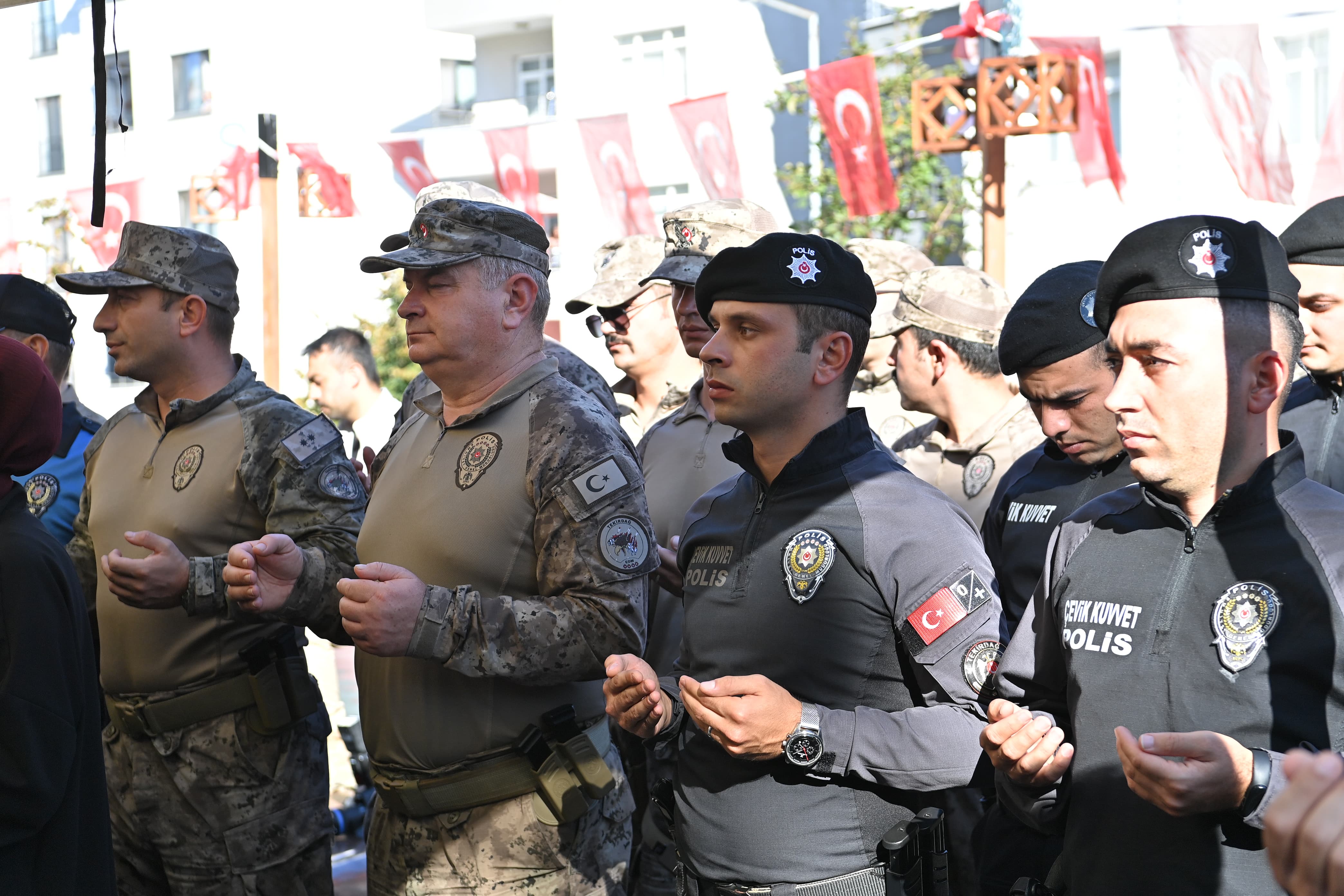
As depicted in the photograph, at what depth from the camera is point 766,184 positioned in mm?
23703

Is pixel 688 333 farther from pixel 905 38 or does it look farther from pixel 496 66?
pixel 496 66

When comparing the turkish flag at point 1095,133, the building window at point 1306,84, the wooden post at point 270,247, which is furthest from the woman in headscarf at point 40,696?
the building window at point 1306,84

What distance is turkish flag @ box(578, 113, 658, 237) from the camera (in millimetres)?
14562

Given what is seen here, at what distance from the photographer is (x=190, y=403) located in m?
4.14

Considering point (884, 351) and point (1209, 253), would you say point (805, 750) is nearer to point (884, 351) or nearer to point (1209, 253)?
point (1209, 253)

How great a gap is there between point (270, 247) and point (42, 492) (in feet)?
29.8

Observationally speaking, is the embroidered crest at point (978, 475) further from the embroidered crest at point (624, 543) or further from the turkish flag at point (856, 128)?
the turkish flag at point (856, 128)

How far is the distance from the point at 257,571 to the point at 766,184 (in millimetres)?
21112

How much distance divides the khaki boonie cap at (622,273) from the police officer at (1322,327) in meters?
2.43

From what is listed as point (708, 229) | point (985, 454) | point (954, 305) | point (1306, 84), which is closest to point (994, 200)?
point (708, 229)

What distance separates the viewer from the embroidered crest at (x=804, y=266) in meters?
2.86

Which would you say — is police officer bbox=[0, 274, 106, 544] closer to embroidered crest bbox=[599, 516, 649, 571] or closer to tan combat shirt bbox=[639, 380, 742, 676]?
tan combat shirt bbox=[639, 380, 742, 676]

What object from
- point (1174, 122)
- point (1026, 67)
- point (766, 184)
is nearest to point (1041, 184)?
point (1174, 122)

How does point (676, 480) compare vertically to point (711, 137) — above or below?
below
